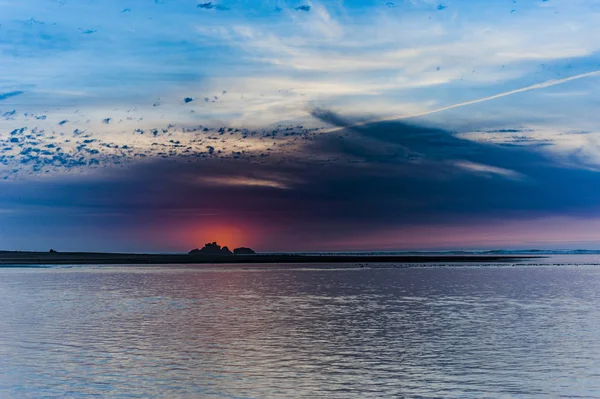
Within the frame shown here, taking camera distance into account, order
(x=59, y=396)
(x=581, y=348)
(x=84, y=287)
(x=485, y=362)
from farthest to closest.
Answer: (x=84, y=287)
(x=581, y=348)
(x=485, y=362)
(x=59, y=396)

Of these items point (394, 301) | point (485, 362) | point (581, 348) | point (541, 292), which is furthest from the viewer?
point (541, 292)

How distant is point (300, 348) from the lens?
3050 centimetres

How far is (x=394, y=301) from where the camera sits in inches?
2149

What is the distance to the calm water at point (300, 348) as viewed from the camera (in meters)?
22.9

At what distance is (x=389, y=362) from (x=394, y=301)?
2768 centimetres

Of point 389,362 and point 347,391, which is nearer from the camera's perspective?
point 347,391

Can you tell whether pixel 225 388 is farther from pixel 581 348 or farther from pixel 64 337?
pixel 581 348

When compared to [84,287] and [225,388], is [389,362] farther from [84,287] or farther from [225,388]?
[84,287]

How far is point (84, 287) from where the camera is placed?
238 ft

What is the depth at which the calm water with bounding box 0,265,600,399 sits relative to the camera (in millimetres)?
22881

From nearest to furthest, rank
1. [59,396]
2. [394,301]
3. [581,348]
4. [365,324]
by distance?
[59,396] < [581,348] < [365,324] < [394,301]

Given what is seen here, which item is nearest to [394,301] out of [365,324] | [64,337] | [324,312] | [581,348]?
[324,312]

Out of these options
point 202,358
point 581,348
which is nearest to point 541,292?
point 581,348

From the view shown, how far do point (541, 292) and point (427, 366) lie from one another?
Result: 1685 inches
